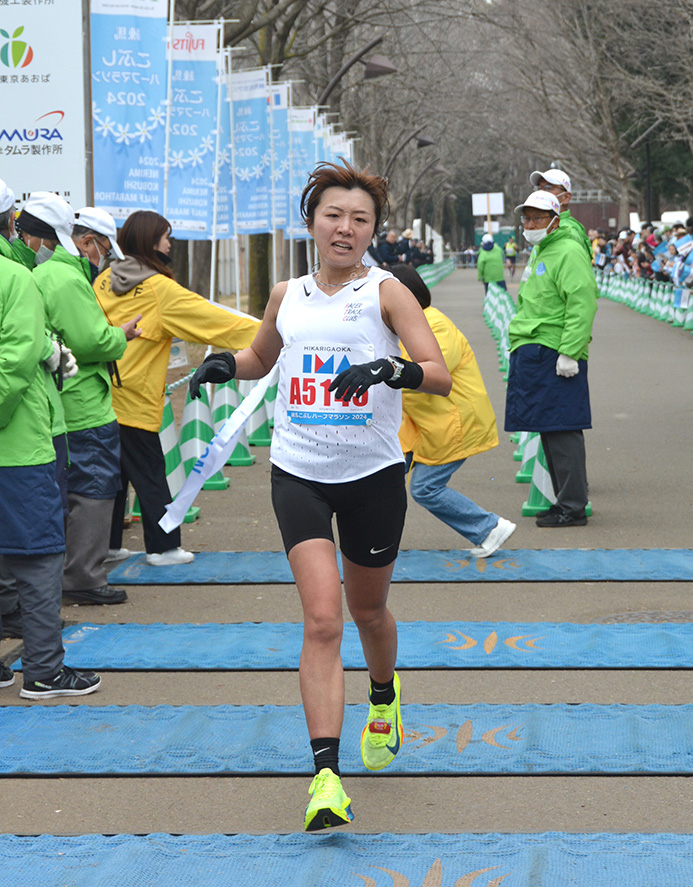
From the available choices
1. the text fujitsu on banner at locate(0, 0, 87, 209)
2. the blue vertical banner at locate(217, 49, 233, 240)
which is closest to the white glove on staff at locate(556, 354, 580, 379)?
the text fujitsu on banner at locate(0, 0, 87, 209)

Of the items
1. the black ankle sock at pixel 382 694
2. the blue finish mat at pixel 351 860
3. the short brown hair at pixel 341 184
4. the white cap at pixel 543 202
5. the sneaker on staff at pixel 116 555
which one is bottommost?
the sneaker on staff at pixel 116 555

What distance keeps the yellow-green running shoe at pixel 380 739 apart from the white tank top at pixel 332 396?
2.90 feet

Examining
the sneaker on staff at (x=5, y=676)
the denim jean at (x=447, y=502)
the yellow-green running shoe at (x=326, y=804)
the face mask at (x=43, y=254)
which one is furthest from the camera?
the denim jean at (x=447, y=502)

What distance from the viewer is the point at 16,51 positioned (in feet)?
29.8

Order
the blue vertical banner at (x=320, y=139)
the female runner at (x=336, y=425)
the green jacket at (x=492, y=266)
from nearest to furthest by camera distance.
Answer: the female runner at (x=336, y=425) < the blue vertical banner at (x=320, y=139) < the green jacket at (x=492, y=266)

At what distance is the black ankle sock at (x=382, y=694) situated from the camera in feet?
14.9

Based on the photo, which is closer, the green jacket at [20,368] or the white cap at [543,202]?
the green jacket at [20,368]

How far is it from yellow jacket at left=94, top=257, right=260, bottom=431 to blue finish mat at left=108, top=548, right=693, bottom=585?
951 millimetres

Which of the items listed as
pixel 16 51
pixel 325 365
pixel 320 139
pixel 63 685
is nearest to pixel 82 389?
pixel 63 685

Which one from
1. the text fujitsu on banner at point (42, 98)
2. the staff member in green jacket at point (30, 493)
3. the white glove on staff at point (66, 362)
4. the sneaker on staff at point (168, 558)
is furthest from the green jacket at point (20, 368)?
the text fujitsu on banner at point (42, 98)

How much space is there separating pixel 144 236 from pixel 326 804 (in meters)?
4.15

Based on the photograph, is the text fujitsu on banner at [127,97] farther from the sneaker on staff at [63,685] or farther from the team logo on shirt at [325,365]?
the team logo on shirt at [325,365]

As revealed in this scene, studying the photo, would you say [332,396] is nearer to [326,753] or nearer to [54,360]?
[326,753]

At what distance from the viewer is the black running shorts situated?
13.7ft
